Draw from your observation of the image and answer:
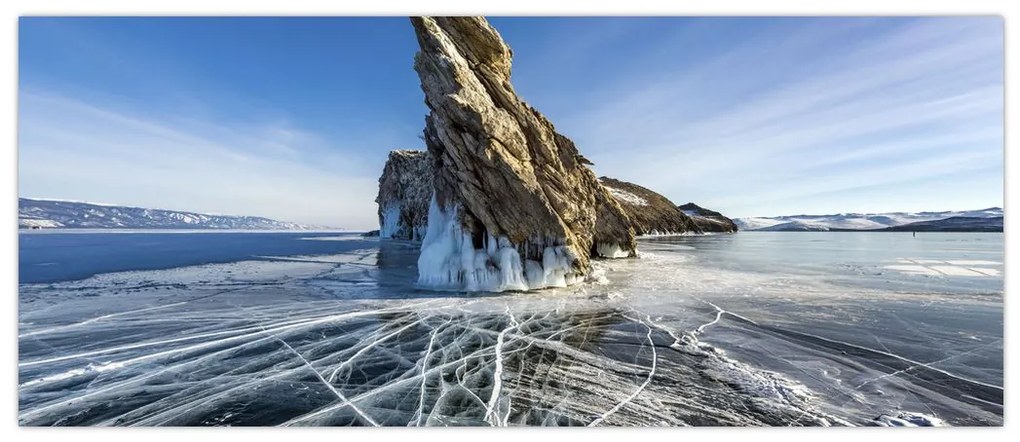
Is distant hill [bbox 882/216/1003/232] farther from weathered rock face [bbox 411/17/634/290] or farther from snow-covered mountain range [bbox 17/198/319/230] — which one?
snow-covered mountain range [bbox 17/198/319/230]

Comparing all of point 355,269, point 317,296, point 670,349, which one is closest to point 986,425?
point 670,349

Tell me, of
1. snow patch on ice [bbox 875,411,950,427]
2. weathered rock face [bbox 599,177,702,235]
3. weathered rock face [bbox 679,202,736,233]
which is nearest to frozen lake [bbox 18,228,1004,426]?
snow patch on ice [bbox 875,411,950,427]

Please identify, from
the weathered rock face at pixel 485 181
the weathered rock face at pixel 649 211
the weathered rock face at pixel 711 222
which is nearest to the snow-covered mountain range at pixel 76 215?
the weathered rock face at pixel 485 181

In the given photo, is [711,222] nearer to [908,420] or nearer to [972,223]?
[972,223]

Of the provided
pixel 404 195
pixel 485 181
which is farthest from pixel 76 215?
pixel 404 195

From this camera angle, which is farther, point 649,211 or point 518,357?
point 649,211

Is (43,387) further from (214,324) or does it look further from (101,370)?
(214,324)
